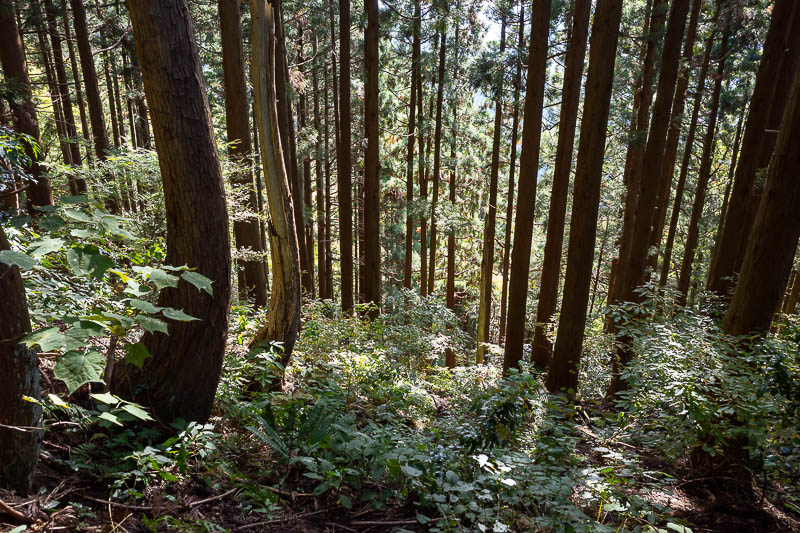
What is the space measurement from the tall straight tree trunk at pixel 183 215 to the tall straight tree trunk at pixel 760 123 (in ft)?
26.5

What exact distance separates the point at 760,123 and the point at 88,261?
390 inches

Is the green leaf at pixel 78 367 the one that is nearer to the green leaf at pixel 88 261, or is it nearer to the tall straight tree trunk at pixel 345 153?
the green leaf at pixel 88 261

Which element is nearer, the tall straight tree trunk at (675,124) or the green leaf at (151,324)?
the green leaf at (151,324)

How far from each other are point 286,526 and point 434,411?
3.70 m

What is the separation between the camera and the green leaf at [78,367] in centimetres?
137

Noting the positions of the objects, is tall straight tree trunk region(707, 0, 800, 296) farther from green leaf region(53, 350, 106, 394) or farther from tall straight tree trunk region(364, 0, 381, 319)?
green leaf region(53, 350, 106, 394)

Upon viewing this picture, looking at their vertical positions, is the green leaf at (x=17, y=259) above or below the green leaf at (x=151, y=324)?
above

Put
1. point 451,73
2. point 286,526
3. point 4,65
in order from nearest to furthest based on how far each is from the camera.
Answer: point 286,526, point 4,65, point 451,73

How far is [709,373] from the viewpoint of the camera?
137 inches

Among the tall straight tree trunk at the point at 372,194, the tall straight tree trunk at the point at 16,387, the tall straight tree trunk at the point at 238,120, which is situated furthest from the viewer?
the tall straight tree trunk at the point at 372,194

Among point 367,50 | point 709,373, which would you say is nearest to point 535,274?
point 367,50

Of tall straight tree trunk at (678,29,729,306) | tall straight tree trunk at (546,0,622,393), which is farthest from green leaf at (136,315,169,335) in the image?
tall straight tree trunk at (678,29,729,306)

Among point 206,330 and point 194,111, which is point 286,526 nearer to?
point 206,330

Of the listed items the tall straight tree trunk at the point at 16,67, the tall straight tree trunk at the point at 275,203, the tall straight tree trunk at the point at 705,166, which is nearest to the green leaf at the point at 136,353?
the tall straight tree trunk at the point at 275,203
